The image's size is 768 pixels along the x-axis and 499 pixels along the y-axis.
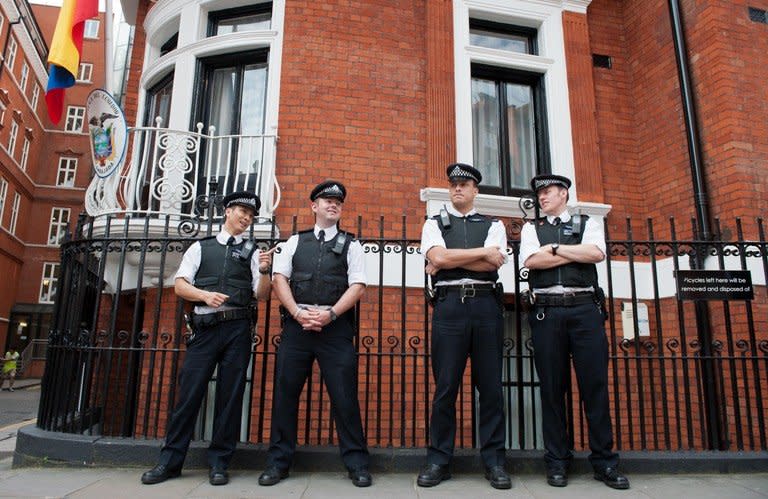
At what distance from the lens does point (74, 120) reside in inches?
1178

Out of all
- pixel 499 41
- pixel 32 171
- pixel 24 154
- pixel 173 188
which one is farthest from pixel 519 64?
pixel 32 171

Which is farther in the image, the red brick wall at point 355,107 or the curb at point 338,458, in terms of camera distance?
the red brick wall at point 355,107

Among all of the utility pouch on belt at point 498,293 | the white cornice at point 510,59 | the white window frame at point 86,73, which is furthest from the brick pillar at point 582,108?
the white window frame at point 86,73

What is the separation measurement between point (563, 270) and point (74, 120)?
109 feet

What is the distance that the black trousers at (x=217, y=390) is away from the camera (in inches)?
145

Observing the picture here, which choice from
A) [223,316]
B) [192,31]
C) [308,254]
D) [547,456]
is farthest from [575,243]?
[192,31]

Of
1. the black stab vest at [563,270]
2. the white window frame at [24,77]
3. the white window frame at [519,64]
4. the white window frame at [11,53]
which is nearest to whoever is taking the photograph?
the black stab vest at [563,270]

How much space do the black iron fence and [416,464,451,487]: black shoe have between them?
20.1 inches

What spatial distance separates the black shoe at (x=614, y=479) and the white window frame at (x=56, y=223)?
30597mm

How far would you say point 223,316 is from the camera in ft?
12.4

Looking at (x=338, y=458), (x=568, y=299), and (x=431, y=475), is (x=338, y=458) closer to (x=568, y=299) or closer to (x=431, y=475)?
(x=431, y=475)

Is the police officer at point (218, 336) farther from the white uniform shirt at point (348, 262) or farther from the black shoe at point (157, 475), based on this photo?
the white uniform shirt at point (348, 262)

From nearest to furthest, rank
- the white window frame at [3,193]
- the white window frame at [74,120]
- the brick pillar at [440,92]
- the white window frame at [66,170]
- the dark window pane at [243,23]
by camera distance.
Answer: the brick pillar at [440,92]
the dark window pane at [243,23]
the white window frame at [3,193]
the white window frame at [66,170]
the white window frame at [74,120]

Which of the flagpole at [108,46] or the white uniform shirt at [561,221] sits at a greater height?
the flagpole at [108,46]
